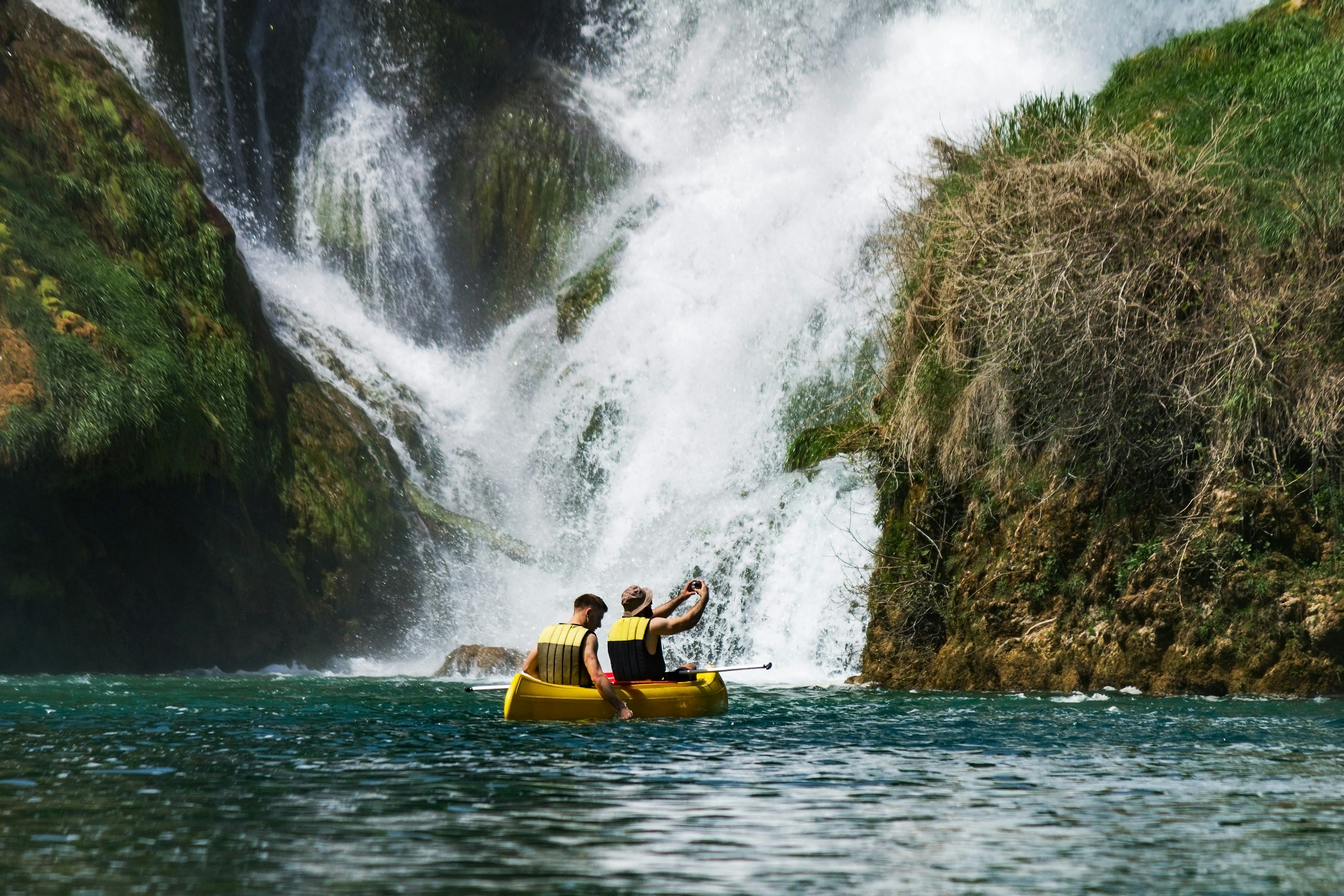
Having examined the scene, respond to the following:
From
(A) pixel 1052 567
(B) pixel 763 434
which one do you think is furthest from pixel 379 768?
(B) pixel 763 434

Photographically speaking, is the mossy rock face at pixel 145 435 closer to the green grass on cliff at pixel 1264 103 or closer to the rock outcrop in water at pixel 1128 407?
the rock outcrop in water at pixel 1128 407

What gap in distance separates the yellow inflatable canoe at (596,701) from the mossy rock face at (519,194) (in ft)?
79.3

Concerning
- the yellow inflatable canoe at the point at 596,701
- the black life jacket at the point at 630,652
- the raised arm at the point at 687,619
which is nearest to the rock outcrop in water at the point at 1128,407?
the raised arm at the point at 687,619

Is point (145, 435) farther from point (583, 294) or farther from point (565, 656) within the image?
point (583, 294)

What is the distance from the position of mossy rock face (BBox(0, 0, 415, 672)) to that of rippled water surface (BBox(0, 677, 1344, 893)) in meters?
8.09

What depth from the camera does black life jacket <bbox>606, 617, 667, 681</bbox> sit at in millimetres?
11523

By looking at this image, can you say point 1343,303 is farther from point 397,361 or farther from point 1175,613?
point 397,361

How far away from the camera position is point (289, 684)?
692 inches

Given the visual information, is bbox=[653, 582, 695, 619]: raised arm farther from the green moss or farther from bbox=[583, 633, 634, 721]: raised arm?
the green moss

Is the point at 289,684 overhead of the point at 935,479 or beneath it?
beneath

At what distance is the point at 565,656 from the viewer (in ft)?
36.2

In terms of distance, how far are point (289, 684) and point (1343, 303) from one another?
1310 centimetres

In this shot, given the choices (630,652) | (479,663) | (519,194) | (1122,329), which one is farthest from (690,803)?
(519,194)

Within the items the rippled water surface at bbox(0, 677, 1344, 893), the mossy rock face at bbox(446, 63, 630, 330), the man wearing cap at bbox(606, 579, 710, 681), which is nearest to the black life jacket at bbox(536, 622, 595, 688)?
the man wearing cap at bbox(606, 579, 710, 681)
